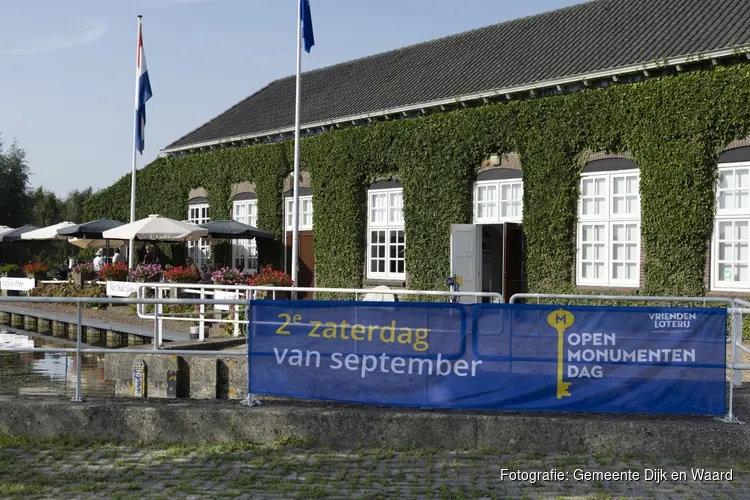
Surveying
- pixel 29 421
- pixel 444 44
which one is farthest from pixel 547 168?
pixel 29 421

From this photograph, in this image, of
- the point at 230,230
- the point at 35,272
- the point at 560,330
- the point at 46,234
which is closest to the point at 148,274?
the point at 230,230

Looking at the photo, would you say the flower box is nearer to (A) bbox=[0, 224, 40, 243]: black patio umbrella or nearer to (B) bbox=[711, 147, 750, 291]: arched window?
(A) bbox=[0, 224, 40, 243]: black patio umbrella

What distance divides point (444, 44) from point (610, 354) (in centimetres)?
2147

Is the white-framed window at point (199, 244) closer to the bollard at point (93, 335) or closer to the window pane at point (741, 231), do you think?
the bollard at point (93, 335)

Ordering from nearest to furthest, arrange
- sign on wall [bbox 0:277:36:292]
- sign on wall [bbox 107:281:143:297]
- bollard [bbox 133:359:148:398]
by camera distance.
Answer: bollard [bbox 133:359:148:398] < sign on wall [bbox 107:281:143:297] < sign on wall [bbox 0:277:36:292]

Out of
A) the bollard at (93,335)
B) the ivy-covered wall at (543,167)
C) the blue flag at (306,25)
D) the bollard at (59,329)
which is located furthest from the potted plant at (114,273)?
the blue flag at (306,25)

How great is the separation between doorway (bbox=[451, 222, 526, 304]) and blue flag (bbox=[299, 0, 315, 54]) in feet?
23.1

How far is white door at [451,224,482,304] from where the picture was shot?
21344 mm

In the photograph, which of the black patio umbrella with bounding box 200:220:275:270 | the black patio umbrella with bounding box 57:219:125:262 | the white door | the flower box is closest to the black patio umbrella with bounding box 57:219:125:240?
the black patio umbrella with bounding box 57:219:125:262

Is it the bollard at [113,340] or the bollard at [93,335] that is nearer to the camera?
the bollard at [113,340]

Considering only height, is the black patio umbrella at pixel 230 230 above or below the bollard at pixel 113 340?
above

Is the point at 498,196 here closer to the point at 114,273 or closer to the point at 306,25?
the point at 306,25

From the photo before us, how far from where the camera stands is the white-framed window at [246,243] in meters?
29.4

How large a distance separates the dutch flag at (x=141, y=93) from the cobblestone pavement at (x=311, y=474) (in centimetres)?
2239
